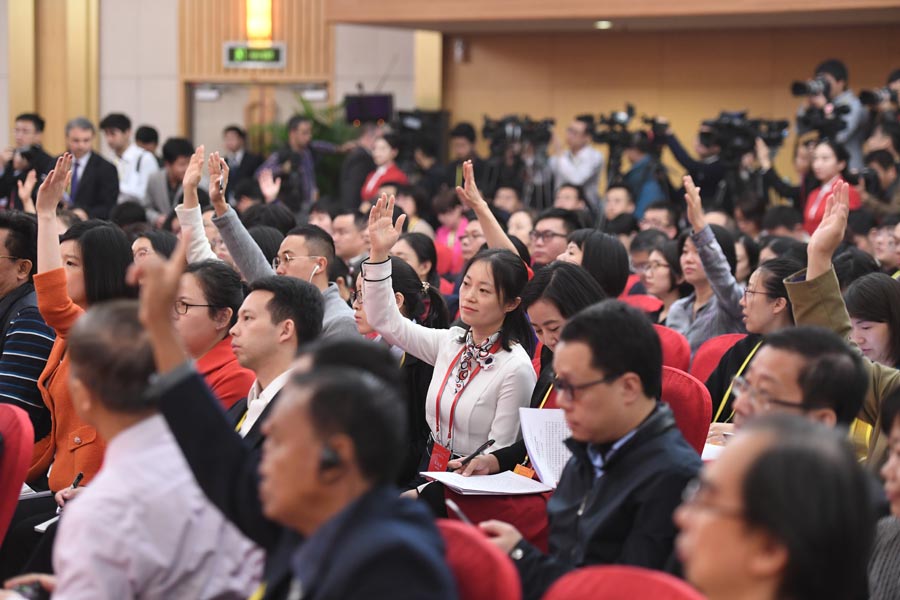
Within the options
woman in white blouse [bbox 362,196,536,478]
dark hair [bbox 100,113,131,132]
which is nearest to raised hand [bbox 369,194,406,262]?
woman in white blouse [bbox 362,196,536,478]

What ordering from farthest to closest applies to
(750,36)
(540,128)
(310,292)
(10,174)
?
(750,36) < (540,128) < (10,174) < (310,292)

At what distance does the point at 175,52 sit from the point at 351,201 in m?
4.07

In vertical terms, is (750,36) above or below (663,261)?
above

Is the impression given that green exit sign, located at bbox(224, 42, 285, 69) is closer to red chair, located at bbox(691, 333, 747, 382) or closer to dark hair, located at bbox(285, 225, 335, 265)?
dark hair, located at bbox(285, 225, 335, 265)

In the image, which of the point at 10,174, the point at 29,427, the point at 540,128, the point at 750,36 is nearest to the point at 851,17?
the point at 750,36

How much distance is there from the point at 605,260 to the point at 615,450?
1.98 metres

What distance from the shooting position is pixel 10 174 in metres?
7.38

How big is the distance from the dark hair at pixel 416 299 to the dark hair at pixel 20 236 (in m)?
1.18

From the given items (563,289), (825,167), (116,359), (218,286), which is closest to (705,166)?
(825,167)

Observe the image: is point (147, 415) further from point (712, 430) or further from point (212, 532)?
point (712, 430)

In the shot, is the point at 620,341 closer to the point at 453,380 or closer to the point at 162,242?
the point at 453,380

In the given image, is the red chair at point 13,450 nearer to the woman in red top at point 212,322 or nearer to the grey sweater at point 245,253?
the woman in red top at point 212,322

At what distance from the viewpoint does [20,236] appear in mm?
3701

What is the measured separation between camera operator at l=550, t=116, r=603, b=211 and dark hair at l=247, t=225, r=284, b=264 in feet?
13.6
